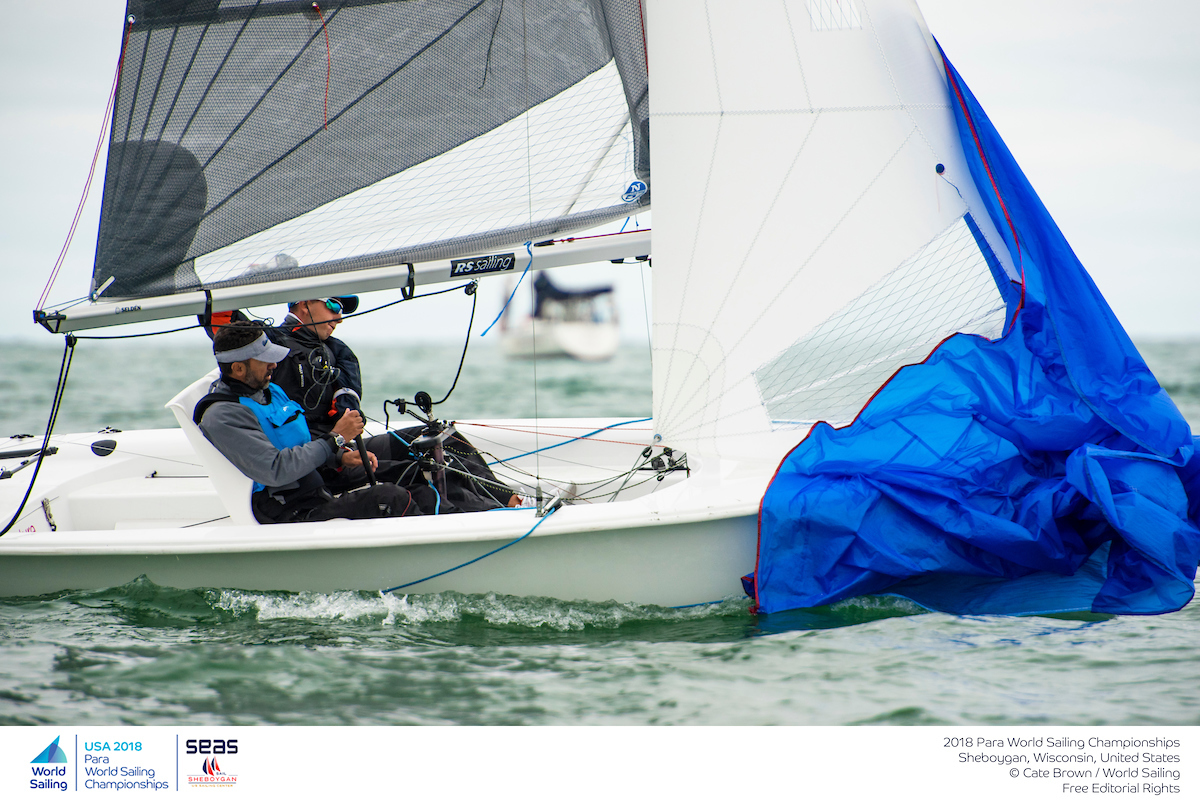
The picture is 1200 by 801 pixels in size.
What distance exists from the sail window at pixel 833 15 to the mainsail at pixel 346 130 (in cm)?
58

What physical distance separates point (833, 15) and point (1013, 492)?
136 centimetres

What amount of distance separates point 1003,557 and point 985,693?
45 cm

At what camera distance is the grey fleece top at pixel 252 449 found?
7.04 ft

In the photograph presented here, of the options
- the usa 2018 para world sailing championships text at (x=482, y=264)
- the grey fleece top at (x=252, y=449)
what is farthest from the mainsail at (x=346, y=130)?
the grey fleece top at (x=252, y=449)

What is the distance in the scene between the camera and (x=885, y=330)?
7.77ft

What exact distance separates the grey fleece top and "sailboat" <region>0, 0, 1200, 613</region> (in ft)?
0.42

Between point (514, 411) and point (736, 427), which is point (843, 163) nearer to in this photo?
point (736, 427)

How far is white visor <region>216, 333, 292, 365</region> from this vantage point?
2.17 meters
